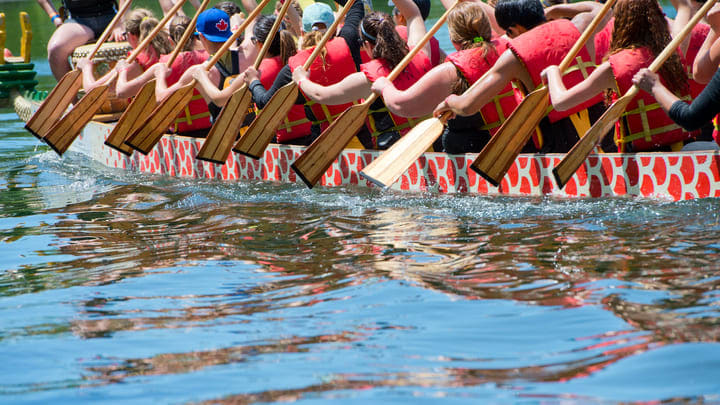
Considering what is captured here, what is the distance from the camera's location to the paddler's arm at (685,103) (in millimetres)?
4422

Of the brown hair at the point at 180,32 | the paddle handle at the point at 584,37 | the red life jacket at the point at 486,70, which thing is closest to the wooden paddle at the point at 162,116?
the brown hair at the point at 180,32

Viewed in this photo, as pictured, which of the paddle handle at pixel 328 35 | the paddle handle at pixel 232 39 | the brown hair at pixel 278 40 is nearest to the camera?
the paddle handle at pixel 328 35

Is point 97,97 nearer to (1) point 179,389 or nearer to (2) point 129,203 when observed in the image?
(2) point 129,203

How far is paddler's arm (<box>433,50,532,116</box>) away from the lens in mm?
5332

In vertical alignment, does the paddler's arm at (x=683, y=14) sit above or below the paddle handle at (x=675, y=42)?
above

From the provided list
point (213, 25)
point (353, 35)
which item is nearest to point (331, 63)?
point (353, 35)

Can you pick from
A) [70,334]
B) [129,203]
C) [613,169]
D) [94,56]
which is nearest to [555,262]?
[613,169]

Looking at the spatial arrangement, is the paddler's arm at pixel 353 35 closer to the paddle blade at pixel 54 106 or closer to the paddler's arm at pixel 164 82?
the paddler's arm at pixel 164 82

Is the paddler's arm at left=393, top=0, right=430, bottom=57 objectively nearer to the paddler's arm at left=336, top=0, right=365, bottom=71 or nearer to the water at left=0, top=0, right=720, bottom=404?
the paddler's arm at left=336, top=0, right=365, bottom=71

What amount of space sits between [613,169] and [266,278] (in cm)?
199

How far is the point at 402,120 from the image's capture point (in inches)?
255

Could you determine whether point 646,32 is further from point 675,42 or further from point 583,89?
→ point 583,89

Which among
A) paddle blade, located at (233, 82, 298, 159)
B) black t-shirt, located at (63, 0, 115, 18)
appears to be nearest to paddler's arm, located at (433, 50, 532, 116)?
paddle blade, located at (233, 82, 298, 159)

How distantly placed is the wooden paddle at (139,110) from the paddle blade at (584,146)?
402 centimetres
